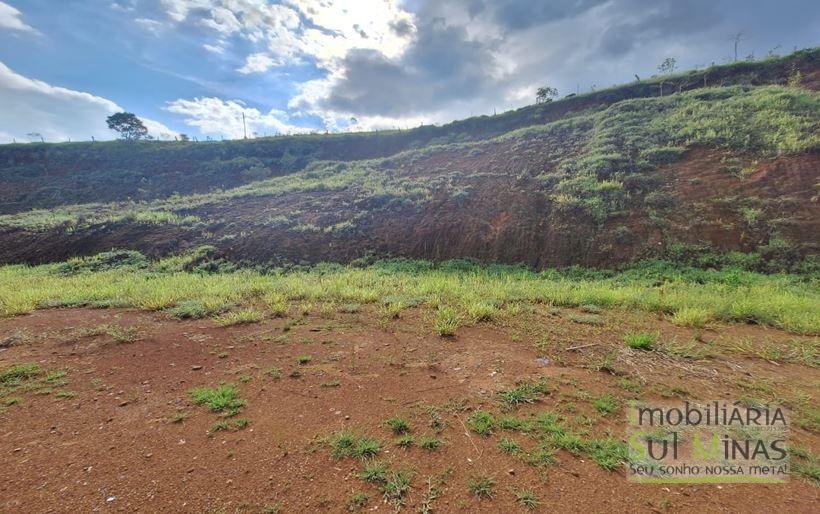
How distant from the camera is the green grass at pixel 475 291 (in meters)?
6.90

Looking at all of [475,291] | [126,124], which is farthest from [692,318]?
A: [126,124]

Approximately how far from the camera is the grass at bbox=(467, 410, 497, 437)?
3.77 m

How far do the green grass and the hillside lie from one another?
1323 millimetres

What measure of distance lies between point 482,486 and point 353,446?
1.29 metres

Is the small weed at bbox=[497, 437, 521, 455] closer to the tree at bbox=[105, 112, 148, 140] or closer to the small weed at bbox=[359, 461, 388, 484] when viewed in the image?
the small weed at bbox=[359, 461, 388, 484]

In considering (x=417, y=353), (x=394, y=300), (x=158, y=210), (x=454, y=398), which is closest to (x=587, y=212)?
(x=394, y=300)

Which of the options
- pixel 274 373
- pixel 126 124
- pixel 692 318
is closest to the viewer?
pixel 274 373

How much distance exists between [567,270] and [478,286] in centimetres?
367

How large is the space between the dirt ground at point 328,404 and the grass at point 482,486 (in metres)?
0.06

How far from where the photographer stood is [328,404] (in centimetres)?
436

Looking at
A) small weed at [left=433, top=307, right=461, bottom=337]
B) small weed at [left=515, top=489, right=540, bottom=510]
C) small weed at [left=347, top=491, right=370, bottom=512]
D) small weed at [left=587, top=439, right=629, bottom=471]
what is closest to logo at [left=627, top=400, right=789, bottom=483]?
small weed at [left=587, top=439, right=629, bottom=471]

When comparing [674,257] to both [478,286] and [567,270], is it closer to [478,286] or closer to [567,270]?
[567,270]

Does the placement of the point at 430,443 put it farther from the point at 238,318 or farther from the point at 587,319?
the point at 238,318

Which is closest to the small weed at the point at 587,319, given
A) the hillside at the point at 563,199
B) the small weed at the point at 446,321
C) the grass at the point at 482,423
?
the small weed at the point at 446,321
